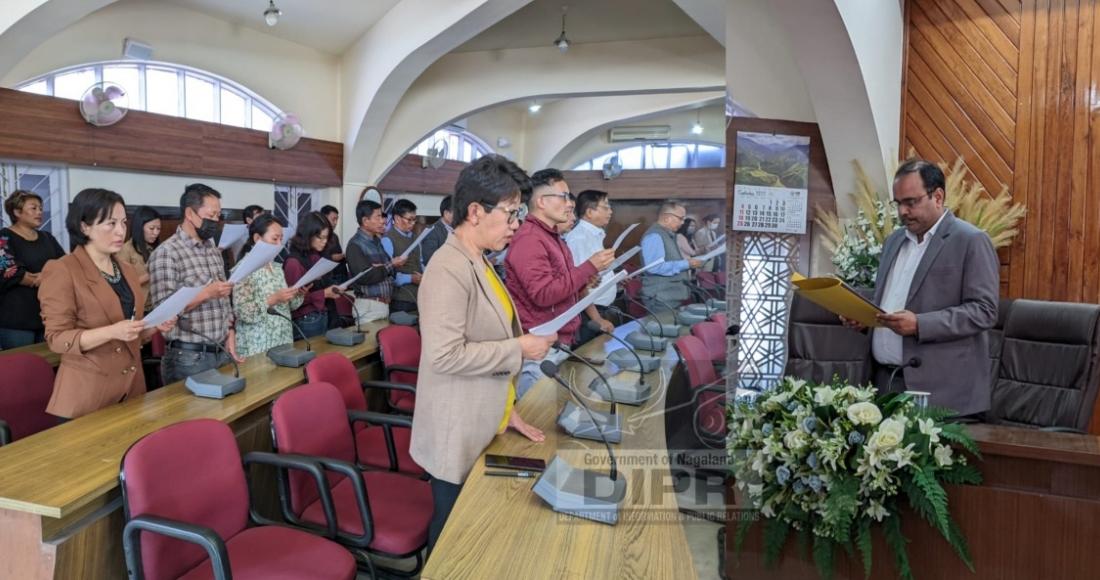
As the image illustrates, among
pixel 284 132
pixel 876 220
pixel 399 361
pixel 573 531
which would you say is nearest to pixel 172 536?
pixel 573 531

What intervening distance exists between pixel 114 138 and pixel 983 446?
17.3 feet

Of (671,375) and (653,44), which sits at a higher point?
→ (653,44)

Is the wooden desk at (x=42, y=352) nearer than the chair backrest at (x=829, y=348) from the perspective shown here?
No

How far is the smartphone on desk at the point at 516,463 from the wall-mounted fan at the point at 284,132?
4869 millimetres

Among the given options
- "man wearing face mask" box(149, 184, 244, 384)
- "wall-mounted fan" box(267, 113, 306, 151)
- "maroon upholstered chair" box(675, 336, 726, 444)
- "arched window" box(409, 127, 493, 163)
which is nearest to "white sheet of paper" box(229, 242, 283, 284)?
"man wearing face mask" box(149, 184, 244, 384)

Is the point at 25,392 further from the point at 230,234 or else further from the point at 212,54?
the point at 212,54

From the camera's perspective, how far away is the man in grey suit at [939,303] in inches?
68.2

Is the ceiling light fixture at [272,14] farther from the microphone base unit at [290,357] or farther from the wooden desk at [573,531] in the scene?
A: the wooden desk at [573,531]

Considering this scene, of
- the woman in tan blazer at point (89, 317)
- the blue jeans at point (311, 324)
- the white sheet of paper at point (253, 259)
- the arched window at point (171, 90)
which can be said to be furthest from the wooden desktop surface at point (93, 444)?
the arched window at point (171, 90)

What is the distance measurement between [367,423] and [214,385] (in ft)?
1.89

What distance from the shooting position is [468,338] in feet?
4.91

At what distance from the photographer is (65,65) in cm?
413

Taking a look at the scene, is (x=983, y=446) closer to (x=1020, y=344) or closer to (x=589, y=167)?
(x=589, y=167)

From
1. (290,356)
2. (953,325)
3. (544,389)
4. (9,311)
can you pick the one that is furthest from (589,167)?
(9,311)
